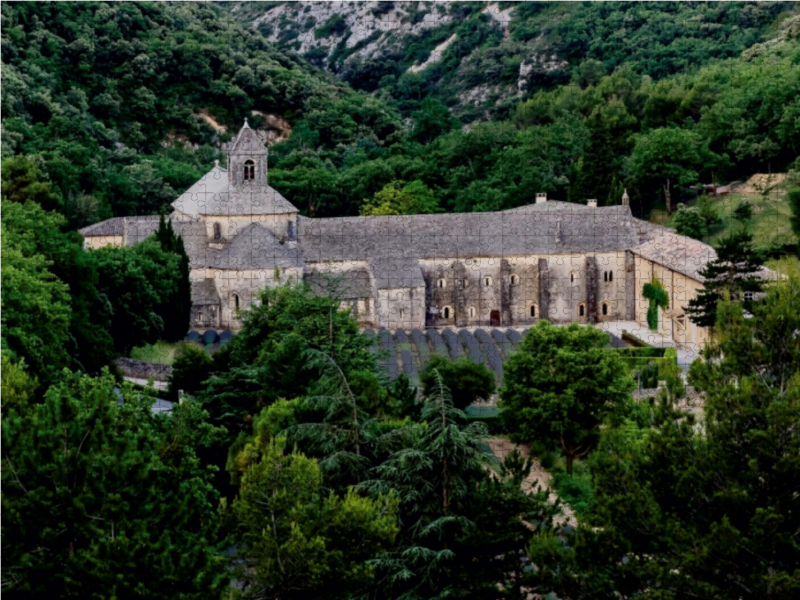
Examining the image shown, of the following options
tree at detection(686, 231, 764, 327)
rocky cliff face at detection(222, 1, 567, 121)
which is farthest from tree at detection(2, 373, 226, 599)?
rocky cliff face at detection(222, 1, 567, 121)

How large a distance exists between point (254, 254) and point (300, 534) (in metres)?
30.0

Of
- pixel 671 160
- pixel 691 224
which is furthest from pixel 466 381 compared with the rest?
pixel 671 160

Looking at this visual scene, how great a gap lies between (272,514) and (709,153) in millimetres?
41827

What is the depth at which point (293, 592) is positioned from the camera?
1630 cm

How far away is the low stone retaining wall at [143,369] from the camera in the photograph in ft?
109

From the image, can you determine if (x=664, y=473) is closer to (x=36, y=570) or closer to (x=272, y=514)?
(x=272, y=514)

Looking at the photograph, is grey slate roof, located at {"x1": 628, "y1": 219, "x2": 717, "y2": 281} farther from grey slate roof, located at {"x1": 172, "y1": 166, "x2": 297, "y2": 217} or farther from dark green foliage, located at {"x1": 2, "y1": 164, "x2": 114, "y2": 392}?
dark green foliage, located at {"x1": 2, "y1": 164, "x2": 114, "y2": 392}

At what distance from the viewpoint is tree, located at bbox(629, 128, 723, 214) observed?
180ft

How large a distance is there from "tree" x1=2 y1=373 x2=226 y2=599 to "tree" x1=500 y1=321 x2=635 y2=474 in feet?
45.9

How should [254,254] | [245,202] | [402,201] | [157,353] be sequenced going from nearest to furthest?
1. [157,353]
2. [254,254]
3. [245,202]
4. [402,201]

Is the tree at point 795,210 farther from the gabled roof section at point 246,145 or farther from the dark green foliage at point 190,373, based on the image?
the dark green foliage at point 190,373

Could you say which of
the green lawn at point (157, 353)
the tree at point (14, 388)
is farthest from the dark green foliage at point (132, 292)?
the tree at point (14, 388)

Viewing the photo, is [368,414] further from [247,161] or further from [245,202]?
[247,161]

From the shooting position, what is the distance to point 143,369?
3359 centimetres
